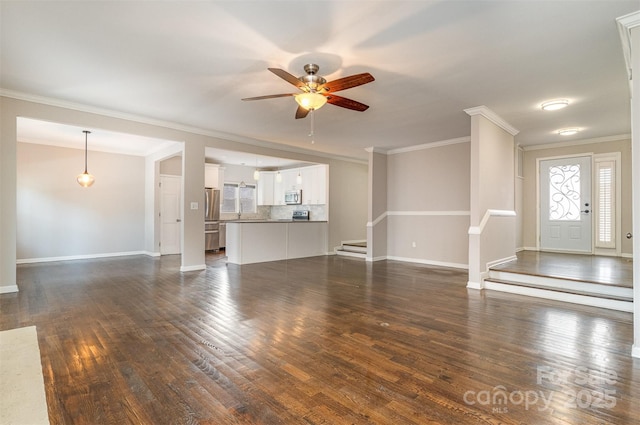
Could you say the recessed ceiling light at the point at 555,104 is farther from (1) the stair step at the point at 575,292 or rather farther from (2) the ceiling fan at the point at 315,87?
(2) the ceiling fan at the point at 315,87

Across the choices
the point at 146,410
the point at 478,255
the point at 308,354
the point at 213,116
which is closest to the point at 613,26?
the point at 478,255

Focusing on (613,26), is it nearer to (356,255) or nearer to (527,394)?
(527,394)

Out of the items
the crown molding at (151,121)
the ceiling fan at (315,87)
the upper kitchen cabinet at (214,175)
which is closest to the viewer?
the ceiling fan at (315,87)

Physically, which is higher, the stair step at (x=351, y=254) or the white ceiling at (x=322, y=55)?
the white ceiling at (x=322, y=55)

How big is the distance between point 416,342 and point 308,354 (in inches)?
38.5

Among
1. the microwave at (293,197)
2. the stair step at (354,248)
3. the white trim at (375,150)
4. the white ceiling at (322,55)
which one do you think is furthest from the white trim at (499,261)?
the microwave at (293,197)

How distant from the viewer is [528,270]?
483 centimetres

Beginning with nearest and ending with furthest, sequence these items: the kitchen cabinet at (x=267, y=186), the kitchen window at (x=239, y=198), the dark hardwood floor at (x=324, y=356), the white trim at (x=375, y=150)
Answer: the dark hardwood floor at (x=324, y=356) < the white trim at (x=375, y=150) < the kitchen window at (x=239, y=198) < the kitchen cabinet at (x=267, y=186)

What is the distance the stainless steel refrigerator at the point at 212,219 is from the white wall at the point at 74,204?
5.56 feet

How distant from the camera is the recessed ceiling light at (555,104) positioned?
174 inches

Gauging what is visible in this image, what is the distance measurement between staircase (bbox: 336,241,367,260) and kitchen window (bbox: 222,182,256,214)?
370cm

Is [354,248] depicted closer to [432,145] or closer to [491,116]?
[432,145]

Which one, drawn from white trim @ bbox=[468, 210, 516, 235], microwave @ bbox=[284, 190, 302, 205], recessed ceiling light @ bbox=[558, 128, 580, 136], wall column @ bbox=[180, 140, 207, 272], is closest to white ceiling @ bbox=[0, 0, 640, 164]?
recessed ceiling light @ bbox=[558, 128, 580, 136]

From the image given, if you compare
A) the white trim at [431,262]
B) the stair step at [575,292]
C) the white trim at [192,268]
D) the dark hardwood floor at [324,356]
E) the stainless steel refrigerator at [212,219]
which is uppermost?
the stainless steel refrigerator at [212,219]
